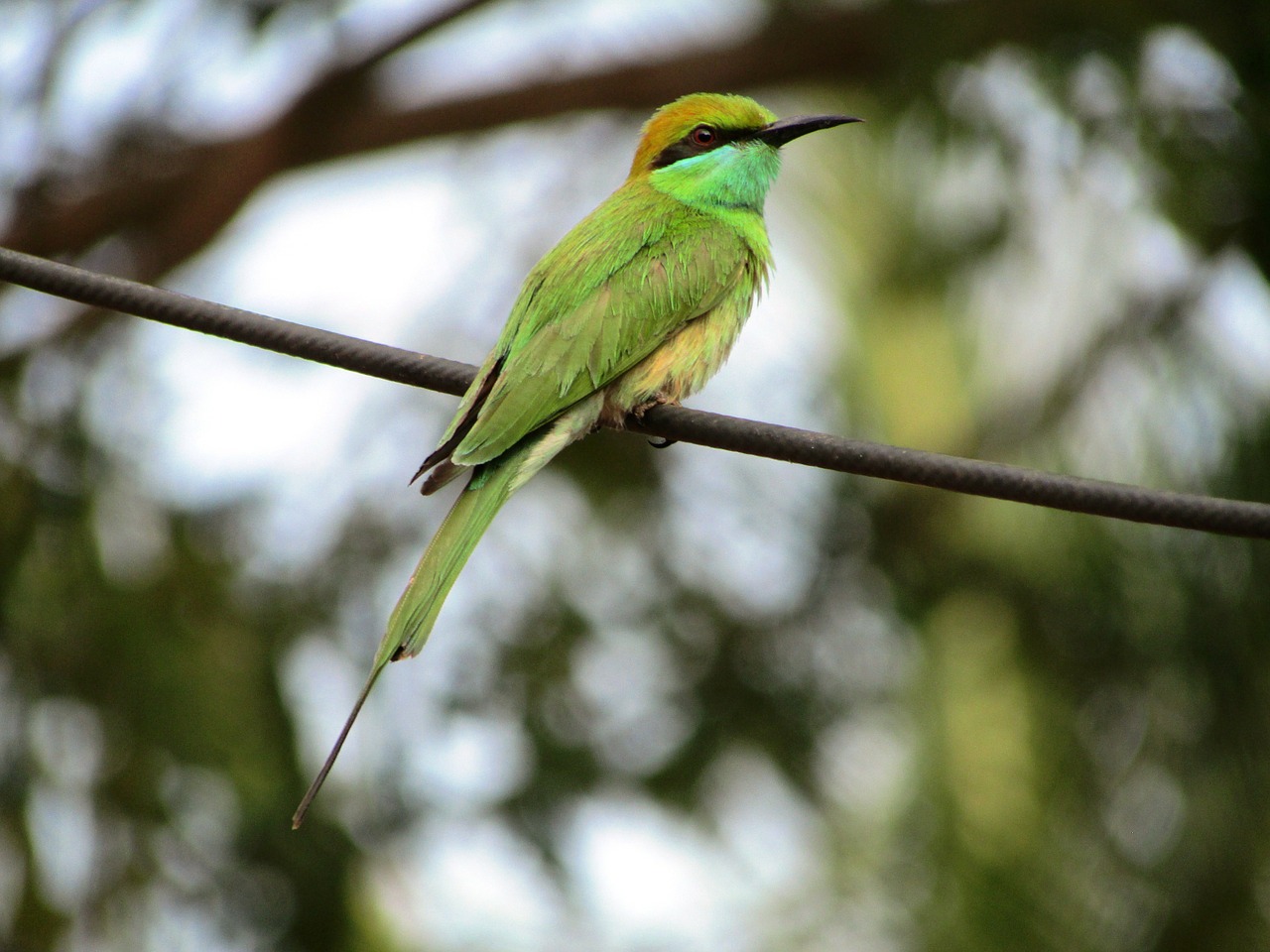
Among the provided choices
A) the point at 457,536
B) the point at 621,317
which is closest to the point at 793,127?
the point at 621,317

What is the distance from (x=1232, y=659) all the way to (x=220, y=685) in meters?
2.85

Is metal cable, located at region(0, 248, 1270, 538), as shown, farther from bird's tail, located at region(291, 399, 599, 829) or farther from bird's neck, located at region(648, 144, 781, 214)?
bird's neck, located at region(648, 144, 781, 214)

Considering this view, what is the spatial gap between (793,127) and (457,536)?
157cm

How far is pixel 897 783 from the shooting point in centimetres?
458

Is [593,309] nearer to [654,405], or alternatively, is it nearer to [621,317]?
[621,317]

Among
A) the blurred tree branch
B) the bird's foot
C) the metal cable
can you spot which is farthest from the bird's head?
the metal cable

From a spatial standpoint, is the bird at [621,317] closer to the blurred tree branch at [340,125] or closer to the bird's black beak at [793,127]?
the bird's black beak at [793,127]

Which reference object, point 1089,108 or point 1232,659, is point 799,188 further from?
point 1232,659

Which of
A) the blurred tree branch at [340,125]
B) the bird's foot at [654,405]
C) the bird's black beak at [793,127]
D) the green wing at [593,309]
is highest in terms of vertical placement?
the bird's black beak at [793,127]

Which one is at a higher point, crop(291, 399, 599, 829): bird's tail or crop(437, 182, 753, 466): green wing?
crop(437, 182, 753, 466): green wing

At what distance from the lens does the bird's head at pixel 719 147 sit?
3.45 meters

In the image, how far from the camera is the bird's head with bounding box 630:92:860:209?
3.45 meters

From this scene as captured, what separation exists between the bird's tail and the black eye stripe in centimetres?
98

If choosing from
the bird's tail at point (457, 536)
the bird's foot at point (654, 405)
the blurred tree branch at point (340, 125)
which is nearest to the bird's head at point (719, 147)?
the bird's foot at point (654, 405)
